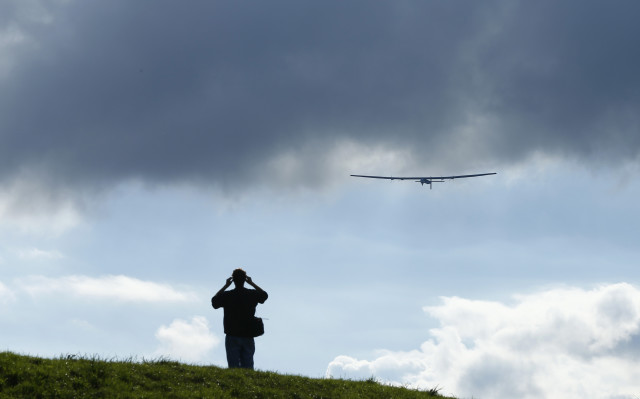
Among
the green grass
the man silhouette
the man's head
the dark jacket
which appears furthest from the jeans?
the man's head

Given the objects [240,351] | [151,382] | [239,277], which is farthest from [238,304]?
[151,382]

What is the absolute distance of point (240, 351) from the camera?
21578 millimetres

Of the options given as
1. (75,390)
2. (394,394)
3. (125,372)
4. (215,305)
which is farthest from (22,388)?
(394,394)

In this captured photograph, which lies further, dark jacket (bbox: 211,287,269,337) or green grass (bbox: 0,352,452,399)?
dark jacket (bbox: 211,287,269,337)

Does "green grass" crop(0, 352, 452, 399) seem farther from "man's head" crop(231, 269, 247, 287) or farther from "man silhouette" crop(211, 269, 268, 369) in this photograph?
"man's head" crop(231, 269, 247, 287)

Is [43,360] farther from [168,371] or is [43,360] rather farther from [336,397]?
[336,397]

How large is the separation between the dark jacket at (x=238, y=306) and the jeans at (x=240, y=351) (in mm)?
404

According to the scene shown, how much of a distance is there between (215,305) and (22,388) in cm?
543

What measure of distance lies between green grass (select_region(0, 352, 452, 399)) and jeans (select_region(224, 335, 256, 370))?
0.52m

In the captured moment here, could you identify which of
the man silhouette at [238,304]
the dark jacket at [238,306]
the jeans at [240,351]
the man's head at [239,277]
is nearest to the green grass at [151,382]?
→ the jeans at [240,351]

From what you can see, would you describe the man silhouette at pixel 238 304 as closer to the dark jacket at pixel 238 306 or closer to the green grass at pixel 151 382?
the dark jacket at pixel 238 306

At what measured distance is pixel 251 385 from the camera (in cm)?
1983

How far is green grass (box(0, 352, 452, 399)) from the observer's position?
17.8m

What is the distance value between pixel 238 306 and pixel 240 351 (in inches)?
62.5
